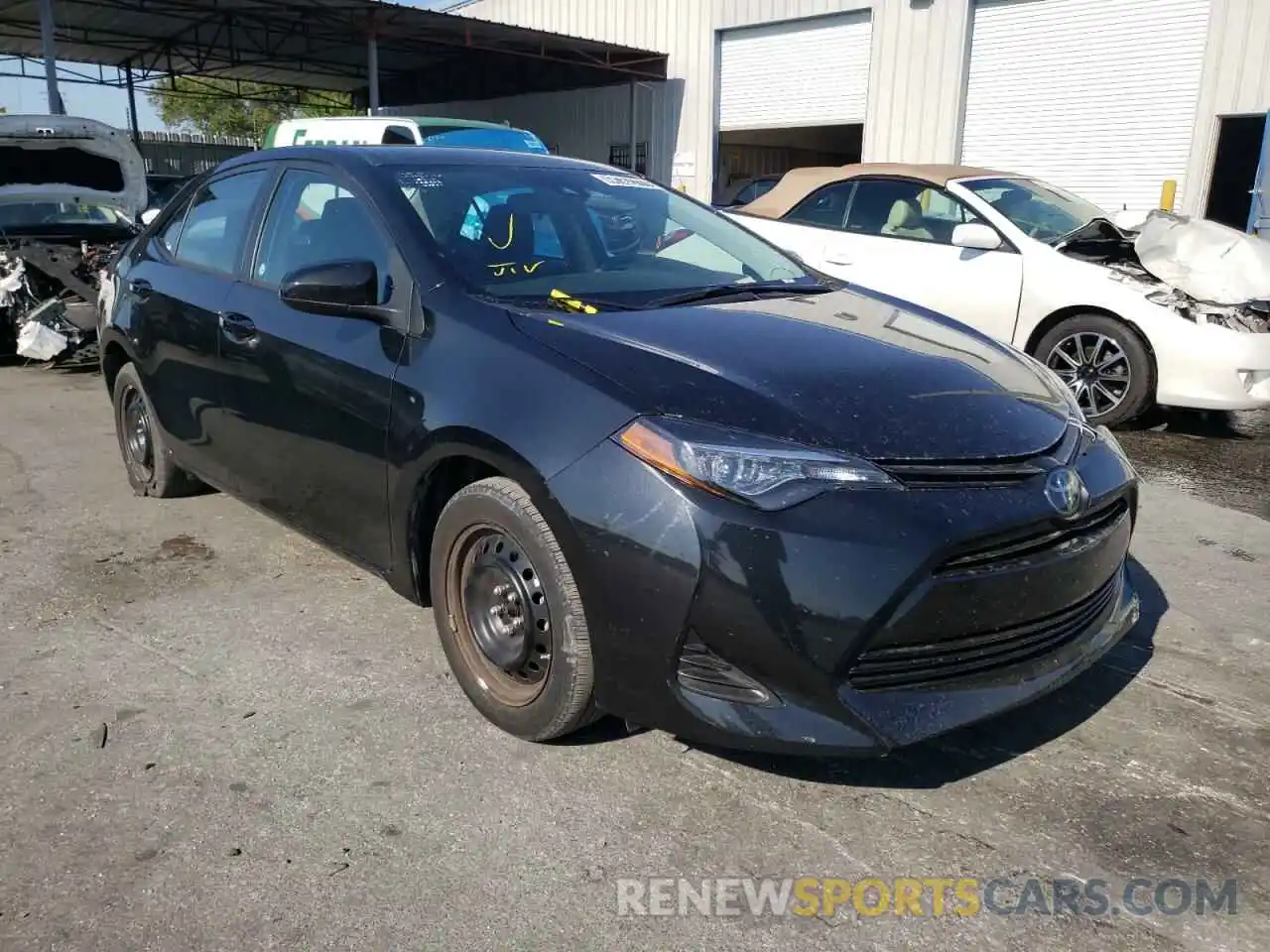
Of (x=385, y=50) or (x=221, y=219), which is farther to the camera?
(x=385, y=50)

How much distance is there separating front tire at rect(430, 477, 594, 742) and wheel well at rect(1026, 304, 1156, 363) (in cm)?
509

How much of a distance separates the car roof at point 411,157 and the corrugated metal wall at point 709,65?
1390 centimetres

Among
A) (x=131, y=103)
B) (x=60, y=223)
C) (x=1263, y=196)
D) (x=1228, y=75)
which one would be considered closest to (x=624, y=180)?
(x=60, y=223)

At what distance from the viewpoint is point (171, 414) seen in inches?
167

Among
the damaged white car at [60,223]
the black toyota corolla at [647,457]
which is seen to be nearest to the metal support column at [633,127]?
the damaged white car at [60,223]

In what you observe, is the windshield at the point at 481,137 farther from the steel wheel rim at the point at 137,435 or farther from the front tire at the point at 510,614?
the front tire at the point at 510,614

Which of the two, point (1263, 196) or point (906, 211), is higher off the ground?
point (1263, 196)

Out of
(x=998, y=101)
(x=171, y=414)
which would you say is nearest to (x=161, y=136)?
(x=998, y=101)

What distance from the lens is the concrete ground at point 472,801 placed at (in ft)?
6.89

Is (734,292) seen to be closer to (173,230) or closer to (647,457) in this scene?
(647,457)

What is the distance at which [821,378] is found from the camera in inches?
102

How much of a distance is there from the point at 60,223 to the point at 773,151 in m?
17.9

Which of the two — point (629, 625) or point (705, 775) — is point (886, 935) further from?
point (629, 625)

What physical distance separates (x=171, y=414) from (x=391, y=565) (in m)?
1.76
